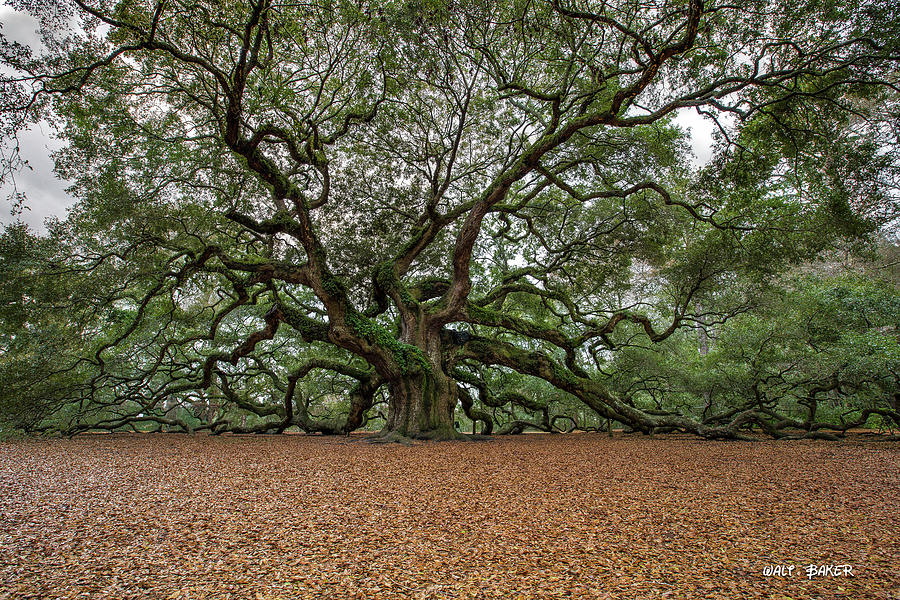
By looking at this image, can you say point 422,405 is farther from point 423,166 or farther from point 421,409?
point 423,166

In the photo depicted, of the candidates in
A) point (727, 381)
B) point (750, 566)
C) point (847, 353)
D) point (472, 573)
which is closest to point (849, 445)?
point (847, 353)

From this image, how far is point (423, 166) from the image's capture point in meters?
9.82

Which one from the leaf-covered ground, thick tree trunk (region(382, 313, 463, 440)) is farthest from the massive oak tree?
the leaf-covered ground

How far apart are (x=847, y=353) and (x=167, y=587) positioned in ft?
32.0

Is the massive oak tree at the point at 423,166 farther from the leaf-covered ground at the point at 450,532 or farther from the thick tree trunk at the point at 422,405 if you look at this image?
the leaf-covered ground at the point at 450,532

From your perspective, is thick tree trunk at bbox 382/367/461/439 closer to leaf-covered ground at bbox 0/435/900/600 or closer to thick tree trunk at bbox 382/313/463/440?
thick tree trunk at bbox 382/313/463/440

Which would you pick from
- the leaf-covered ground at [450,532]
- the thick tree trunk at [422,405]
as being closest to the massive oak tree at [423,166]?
the thick tree trunk at [422,405]

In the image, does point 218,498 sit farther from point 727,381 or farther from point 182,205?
point 727,381

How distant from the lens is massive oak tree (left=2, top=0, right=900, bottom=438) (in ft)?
18.3

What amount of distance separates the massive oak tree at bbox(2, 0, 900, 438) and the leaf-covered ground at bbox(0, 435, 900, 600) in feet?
13.0

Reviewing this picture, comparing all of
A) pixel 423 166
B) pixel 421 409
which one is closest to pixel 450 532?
pixel 421 409

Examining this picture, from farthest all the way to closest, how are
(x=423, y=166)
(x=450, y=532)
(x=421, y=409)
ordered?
(x=423, y=166), (x=421, y=409), (x=450, y=532)

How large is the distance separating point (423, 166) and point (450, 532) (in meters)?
8.87

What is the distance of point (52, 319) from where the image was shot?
8094 millimetres
